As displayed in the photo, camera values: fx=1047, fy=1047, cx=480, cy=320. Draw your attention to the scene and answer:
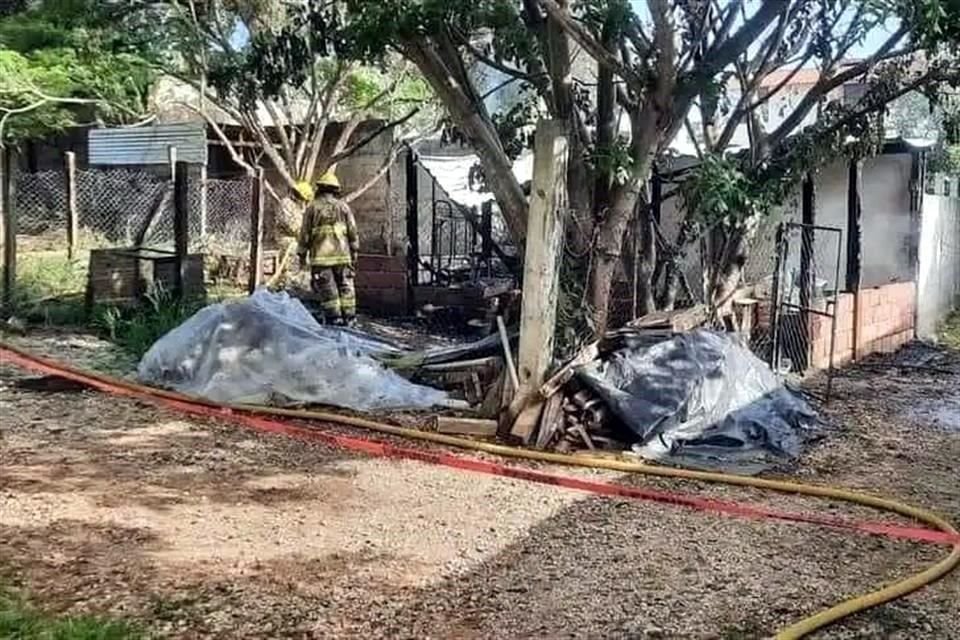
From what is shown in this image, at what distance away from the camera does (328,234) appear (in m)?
10.1

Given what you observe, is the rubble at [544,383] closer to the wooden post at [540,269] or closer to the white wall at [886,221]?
the wooden post at [540,269]

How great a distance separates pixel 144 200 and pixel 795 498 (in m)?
10.1

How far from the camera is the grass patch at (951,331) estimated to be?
11.8 metres

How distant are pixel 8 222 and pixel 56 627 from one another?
7.67m

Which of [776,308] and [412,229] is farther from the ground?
[412,229]

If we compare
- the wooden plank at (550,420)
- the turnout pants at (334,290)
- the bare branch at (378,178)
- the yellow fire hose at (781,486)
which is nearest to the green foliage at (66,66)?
the bare branch at (378,178)

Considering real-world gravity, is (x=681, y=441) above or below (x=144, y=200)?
below

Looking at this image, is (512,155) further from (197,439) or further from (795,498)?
(795,498)

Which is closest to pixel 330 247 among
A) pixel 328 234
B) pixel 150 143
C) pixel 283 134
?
pixel 328 234

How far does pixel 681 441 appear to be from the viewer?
21.2 feet

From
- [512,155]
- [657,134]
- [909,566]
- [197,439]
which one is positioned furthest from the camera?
[512,155]

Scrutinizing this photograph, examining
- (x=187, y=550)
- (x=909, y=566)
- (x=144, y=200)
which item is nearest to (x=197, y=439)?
(x=187, y=550)

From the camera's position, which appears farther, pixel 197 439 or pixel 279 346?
pixel 279 346

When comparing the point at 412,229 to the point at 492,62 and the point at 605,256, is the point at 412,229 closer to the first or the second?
the point at 492,62
